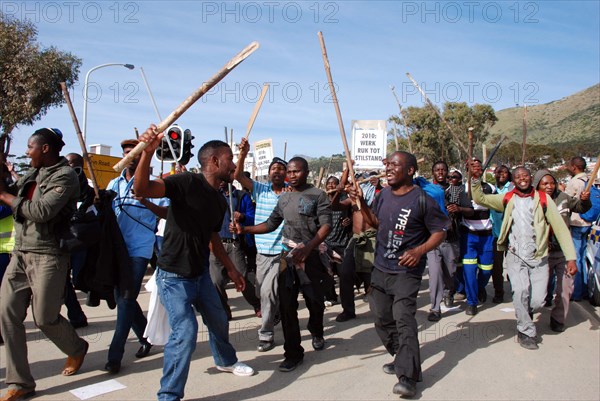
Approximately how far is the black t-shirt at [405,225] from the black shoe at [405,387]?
894mm

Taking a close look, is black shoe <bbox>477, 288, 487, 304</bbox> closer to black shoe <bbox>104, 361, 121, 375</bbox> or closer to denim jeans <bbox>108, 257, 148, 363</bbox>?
denim jeans <bbox>108, 257, 148, 363</bbox>

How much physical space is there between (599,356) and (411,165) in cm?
278

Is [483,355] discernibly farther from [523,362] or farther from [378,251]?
[378,251]

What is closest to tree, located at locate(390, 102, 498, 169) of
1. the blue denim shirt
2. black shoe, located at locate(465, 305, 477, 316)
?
black shoe, located at locate(465, 305, 477, 316)

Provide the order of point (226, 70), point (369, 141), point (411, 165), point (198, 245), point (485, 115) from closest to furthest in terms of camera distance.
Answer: point (226, 70)
point (198, 245)
point (411, 165)
point (369, 141)
point (485, 115)

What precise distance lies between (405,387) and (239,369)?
1.44 meters

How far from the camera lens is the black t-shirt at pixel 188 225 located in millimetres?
3680

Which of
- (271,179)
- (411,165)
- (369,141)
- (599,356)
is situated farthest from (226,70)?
(369,141)

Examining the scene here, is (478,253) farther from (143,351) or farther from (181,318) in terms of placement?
(181,318)

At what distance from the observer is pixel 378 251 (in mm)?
4637

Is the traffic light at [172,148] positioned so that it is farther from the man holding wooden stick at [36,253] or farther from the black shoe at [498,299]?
the black shoe at [498,299]

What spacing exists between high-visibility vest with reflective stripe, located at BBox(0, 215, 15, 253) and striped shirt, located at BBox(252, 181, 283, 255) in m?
2.53

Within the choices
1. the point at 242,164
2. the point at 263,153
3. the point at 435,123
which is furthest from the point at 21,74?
the point at 435,123

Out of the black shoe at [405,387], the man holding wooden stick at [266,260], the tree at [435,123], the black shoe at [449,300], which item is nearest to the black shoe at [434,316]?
the black shoe at [449,300]
